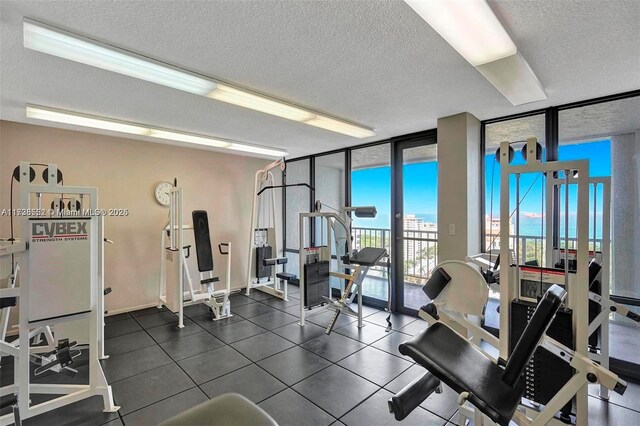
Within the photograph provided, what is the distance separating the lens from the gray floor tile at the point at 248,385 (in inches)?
95.7

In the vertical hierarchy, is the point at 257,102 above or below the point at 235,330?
above

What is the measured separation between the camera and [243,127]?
379 cm

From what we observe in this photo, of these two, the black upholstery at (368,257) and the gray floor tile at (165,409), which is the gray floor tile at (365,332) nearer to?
the black upholstery at (368,257)

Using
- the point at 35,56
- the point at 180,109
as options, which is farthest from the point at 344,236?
the point at 35,56

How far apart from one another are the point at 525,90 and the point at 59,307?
3.97 meters

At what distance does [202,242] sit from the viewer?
14.1ft

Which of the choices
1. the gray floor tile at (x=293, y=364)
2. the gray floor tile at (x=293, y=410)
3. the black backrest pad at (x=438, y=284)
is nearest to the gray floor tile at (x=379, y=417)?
the gray floor tile at (x=293, y=410)

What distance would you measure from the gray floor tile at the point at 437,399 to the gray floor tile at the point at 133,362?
219cm

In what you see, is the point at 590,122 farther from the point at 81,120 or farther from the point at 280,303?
the point at 81,120

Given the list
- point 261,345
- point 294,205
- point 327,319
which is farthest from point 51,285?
point 294,205

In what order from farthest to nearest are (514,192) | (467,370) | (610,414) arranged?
(514,192) < (610,414) < (467,370)

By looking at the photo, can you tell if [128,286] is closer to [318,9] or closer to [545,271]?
[318,9]

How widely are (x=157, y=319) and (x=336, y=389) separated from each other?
2.90 m

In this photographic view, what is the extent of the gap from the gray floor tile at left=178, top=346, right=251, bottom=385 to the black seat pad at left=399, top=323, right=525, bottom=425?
1.92m
